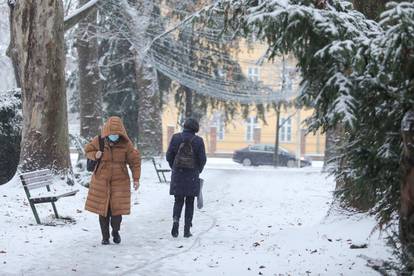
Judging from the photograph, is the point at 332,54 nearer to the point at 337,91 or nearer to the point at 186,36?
the point at 337,91

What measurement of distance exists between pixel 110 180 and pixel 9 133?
713cm

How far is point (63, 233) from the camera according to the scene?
8.48m

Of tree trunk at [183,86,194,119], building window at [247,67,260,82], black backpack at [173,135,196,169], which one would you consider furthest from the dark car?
black backpack at [173,135,196,169]

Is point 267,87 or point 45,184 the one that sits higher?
point 267,87

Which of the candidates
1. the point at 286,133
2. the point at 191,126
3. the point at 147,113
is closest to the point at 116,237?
the point at 191,126

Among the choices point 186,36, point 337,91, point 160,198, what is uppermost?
point 186,36

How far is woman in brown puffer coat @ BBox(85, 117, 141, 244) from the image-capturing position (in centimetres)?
772

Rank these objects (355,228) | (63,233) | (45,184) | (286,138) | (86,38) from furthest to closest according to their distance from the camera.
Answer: (286,138) → (86,38) → (45,184) → (63,233) → (355,228)

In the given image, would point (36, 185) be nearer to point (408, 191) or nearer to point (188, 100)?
point (408, 191)

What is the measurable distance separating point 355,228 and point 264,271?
1994 mm

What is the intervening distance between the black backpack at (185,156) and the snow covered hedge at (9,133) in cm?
693

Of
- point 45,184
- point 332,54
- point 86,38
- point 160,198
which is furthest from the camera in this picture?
point 86,38

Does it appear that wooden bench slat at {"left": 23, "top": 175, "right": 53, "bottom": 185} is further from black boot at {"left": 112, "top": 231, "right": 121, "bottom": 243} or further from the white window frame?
the white window frame

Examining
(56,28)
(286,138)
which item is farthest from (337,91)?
(286,138)
